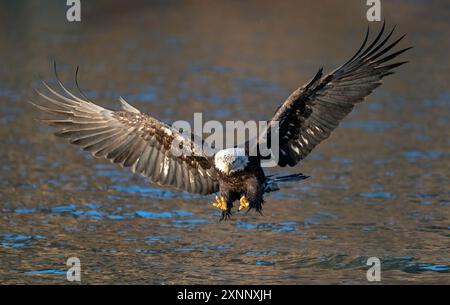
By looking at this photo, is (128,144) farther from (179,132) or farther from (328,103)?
(328,103)

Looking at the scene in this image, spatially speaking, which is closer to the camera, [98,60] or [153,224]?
[153,224]

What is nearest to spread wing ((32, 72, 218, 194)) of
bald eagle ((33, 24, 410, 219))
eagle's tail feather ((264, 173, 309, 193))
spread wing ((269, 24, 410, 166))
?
bald eagle ((33, 24, 410, 219))

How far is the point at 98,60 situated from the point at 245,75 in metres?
4.06

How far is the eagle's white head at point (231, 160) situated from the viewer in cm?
831

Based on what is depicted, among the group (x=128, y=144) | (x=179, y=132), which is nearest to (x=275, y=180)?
(x=179, y=132)

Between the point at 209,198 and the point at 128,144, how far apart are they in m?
2.80

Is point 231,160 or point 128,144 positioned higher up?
point 128,144

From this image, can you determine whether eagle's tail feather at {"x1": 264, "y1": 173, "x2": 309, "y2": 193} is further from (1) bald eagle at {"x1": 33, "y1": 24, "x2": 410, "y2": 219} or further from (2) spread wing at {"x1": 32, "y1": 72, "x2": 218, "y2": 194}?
(2) spread wing at {"x1": 32, "y1": 72, "x2": 218, "y2": 194}

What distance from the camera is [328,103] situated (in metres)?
9.20

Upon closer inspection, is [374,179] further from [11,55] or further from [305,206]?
[11,55]

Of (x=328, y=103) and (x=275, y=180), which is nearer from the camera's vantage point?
(x=275, y=180)

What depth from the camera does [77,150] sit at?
14.1 m
